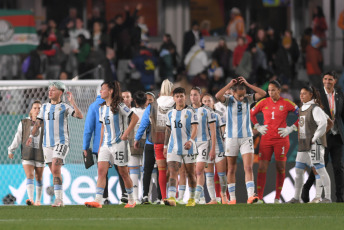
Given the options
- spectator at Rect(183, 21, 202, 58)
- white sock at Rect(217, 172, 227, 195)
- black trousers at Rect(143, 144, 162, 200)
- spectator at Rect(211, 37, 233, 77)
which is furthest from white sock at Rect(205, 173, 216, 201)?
spectator at Rect(183, 21, 202, 58)

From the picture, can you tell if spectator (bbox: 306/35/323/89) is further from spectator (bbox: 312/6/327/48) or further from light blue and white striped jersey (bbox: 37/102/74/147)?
light blue and white striped jersey (bbox: 37/102/74/147)

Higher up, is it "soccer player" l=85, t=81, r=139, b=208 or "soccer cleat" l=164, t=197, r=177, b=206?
"soccer player" l=85, t=81, r=139, b=208

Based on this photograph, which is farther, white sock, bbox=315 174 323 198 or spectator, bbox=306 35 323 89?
spectator, bbox=306 35 323 89

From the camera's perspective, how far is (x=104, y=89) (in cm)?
1342

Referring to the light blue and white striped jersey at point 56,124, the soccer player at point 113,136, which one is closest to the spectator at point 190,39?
the light blue and white striped jersey at point 56,124

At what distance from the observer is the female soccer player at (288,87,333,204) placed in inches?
589

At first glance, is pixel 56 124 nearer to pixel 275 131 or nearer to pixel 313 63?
pixel 275 131

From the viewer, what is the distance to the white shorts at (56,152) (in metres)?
14.1

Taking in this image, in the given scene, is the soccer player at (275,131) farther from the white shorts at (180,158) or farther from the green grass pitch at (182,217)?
the white shorts at (180,158)

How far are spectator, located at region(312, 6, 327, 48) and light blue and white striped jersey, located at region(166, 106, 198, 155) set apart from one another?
11.1 meters

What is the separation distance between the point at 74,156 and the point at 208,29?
8.89 meters

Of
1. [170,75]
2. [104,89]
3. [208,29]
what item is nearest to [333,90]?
[104,89]

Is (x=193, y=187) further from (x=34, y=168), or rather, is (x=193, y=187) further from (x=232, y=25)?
(x=232, y=25)

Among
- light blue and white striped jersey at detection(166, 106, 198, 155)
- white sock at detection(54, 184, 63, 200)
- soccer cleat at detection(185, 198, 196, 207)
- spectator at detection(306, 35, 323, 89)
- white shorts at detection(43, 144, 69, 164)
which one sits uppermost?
spectator at detection(306, 35, 323, 89)
